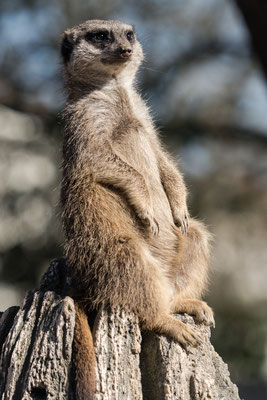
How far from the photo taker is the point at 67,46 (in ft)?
13.7

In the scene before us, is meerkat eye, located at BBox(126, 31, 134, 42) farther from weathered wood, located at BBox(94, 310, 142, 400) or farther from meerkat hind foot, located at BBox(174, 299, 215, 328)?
weathered wood, located at BBox(94, 310, 142, 400)

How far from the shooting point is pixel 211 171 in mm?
7953

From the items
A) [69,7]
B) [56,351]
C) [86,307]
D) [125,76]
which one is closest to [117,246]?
[86,307]

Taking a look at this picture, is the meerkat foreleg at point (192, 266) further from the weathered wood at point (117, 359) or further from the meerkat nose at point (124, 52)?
the meerkat nose at point (124, 52)

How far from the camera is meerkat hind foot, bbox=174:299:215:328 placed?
10.8ft

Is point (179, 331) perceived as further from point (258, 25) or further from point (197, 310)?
point (258, 25)

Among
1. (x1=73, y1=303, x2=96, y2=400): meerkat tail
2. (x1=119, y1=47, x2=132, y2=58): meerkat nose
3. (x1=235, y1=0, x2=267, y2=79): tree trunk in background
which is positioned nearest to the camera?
(x1=235, y1=0, x2=267, y2=79): tree trunk in background

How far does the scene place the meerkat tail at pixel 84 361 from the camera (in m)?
2.71

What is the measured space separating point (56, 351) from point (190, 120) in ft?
17.3

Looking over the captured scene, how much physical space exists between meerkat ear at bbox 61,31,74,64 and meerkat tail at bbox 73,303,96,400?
1783 millimetres

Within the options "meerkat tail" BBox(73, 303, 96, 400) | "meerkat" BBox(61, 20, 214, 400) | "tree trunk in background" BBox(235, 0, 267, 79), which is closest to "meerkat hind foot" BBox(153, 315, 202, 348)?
"meerkat" BBox(61, 20, 214, 400)

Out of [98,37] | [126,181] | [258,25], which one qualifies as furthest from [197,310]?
[98,37]

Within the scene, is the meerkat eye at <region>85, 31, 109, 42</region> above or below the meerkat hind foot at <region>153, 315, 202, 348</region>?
above

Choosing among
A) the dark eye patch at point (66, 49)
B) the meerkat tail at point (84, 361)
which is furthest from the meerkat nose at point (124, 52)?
the meerkat tail at point (84, 361)
